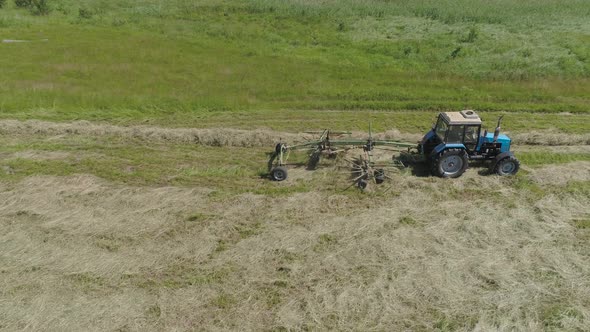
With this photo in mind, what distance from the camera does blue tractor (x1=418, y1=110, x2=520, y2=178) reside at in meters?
12.0

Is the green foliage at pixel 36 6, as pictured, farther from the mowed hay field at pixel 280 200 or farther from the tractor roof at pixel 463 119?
the tractor roof at pixel 463 119

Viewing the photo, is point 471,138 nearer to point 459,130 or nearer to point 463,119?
point 459,130

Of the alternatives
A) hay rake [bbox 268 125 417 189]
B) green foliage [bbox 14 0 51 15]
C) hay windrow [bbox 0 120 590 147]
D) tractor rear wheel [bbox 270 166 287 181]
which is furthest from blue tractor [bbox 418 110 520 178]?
green foliage [bbox 14 0 51 15]

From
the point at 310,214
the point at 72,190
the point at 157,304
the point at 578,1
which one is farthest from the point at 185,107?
the point at 578,1

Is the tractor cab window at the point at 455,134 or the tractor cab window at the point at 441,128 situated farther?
the tractor cab window at the point at 441,128

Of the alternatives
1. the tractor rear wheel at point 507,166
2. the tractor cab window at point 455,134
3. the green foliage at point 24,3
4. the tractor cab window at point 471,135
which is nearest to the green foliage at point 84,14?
the green foliage at point 24,3

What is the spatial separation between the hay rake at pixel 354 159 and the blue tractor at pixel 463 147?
0.97m

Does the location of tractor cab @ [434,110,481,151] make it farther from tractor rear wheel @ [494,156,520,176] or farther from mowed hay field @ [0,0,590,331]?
mowed hay field @ [0,0,590,331]

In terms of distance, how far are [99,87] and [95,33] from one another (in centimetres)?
1217

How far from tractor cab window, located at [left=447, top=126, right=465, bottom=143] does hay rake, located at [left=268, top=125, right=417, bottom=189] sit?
4.05ft

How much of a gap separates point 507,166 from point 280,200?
6.72 m

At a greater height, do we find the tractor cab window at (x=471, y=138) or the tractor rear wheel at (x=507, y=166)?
the tractor cab window at (x=471, y=138)

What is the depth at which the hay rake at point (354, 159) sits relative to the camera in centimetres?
1246

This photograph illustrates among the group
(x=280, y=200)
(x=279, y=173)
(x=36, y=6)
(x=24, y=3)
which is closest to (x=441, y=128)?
(x=279, y=173)
